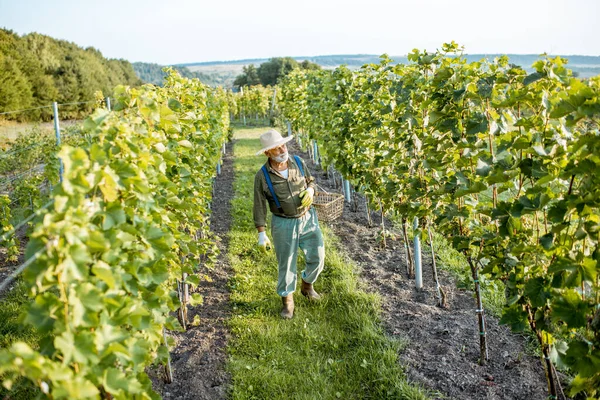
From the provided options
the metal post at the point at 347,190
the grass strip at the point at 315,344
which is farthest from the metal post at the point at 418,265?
the metal post at the point at 347,190

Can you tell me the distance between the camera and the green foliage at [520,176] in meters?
2.14

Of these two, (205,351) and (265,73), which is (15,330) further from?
(265,73)

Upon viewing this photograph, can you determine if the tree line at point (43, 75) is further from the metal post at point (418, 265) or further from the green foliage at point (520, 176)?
the green foliage at point (520, 176)

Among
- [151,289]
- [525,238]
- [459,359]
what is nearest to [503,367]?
[459,359]

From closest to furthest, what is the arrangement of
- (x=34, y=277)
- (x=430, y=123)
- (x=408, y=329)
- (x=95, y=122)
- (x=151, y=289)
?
(x=34, y=277)
(x=95, y=122)
(x=151, y=289)
(x=430, y=123)
(x=408, y=329)

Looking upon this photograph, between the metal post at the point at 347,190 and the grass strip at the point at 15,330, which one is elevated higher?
the metal post at the point at 347,190

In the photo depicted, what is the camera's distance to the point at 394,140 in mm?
4418

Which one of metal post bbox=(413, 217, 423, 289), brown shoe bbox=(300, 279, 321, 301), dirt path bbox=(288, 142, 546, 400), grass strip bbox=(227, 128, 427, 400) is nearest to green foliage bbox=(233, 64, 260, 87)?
grass strip bbox=(227, 128, 427, 400)

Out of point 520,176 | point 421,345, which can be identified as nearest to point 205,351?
point 421,345

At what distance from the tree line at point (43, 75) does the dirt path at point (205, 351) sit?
2076 centimetres

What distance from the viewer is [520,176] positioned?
2695mm

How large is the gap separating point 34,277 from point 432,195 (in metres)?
2.85

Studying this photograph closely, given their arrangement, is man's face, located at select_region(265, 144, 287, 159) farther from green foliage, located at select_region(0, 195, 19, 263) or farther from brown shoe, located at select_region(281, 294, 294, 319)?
green foliage, located at select_region(0, 195, 19, 263)

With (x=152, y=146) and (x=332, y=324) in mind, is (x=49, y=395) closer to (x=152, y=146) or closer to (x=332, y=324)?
(x=152, y=146)
